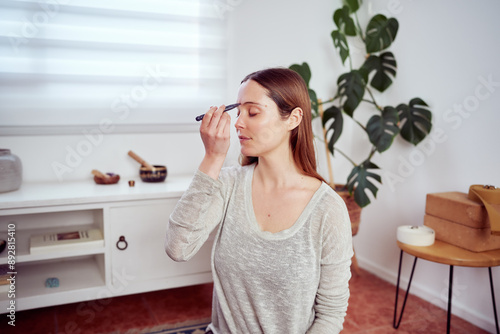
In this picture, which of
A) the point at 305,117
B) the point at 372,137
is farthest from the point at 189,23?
the point at 305,117

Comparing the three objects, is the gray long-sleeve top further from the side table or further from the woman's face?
the side table

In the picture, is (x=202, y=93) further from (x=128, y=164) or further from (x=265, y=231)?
(x=265, y=231)

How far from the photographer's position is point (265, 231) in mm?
1195

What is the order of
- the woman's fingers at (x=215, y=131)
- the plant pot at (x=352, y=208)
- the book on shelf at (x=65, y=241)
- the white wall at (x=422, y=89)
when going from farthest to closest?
the plant pot at (x=352, y=208) → the white wall at (x=422, y=89) → the book on shelf at (x=65, y=241) → the woman's fingers at (x=215, y=131)

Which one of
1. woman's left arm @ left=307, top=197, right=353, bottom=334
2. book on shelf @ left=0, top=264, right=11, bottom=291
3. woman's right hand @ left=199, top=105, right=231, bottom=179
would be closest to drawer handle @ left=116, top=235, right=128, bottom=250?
book on shelf @ left=0, top=264, right=11, bottom=291

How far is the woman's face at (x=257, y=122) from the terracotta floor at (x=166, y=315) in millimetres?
1253

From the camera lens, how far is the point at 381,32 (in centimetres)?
249

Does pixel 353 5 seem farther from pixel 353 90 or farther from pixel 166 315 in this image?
pixel 166 315

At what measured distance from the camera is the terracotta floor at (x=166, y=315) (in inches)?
81.0

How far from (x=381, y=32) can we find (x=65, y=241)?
1978 millimetres

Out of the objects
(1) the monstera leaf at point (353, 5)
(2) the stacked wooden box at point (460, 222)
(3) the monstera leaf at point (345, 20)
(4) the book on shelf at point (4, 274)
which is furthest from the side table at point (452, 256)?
(4) the book on shelf at point (4, 274)

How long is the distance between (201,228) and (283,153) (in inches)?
12.5

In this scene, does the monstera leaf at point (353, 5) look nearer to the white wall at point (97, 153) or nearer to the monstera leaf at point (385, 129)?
the monstera leaf at point (385, 129)

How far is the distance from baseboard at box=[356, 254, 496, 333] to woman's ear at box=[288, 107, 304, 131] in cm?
155
